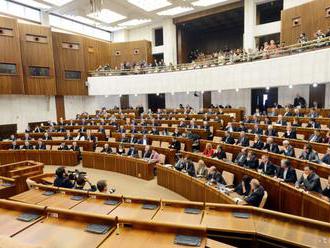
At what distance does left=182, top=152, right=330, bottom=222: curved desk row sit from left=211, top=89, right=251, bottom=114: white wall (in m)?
9.07

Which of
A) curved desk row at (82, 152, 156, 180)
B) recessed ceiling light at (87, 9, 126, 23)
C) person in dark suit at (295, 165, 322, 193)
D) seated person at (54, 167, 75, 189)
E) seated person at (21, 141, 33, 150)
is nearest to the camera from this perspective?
person in dark suit at (295, 165, 322, 193)

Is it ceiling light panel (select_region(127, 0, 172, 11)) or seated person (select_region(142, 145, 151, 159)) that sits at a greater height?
ceiling light panel (select_region(127, 0, 172, 11))

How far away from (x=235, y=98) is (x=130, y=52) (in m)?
8.20

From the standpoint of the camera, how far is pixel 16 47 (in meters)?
13.5

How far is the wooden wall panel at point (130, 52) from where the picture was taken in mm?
17906

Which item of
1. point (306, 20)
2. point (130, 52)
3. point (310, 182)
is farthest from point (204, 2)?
Answer: point (310, 182)

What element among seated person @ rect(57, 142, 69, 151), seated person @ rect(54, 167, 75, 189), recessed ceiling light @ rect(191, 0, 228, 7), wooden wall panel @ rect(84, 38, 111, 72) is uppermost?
recessed ceiling light @ rect(191, 0, 228, 7)

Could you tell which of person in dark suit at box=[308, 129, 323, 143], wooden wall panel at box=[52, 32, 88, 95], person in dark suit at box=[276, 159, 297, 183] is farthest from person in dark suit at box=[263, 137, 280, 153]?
wooden wall panel at box=[52, 32, 88, 95]

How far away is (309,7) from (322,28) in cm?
120

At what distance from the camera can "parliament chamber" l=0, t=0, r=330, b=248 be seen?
2926mm

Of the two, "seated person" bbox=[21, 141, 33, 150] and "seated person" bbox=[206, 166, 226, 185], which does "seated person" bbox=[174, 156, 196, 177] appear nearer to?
"seated person" bbox=[206, 166, 226, 185]

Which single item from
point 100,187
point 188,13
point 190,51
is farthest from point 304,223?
point 190,51

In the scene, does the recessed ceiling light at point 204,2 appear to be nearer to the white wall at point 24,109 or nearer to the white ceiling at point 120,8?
the white ceiling at point 120,8

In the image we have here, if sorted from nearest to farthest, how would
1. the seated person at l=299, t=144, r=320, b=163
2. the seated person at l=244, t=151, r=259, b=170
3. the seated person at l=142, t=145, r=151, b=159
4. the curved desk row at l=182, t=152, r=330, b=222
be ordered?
the curved desk row at l=182, t=152, r=330, b=222 → the seated person at l=299, t=144, r=320, b=163 → the seated person at l=244, t=151, r=259, b=170 → the seated person at l=142, t=145, r=151, b=159
